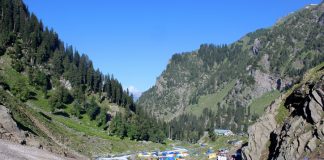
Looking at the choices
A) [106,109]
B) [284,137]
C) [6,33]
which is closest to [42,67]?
[6,33]

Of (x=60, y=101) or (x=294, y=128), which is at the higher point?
(x=60, y=101)

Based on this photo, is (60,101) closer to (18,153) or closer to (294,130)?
(294,130)

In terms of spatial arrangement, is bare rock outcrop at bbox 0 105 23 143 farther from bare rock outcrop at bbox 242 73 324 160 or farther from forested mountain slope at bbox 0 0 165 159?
forested mountain slope at bbox 0 0 165 159

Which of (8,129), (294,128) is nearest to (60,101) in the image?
(8,129)

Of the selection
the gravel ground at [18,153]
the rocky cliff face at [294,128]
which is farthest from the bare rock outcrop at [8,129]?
the rocky cliff face at [294,128]

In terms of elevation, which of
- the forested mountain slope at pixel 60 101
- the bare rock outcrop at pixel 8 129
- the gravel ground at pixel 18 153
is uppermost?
the forested mountain slope at pixel 60 101

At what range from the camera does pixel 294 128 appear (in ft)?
233

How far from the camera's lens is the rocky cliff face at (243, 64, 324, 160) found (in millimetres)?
65125

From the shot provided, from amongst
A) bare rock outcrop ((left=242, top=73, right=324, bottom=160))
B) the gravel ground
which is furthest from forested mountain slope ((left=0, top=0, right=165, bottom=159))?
the gravel ground

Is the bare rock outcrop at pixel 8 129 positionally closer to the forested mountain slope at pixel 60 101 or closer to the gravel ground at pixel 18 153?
the gravel ground at pixel 18 153

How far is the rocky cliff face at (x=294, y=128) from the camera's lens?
6512 centimetres

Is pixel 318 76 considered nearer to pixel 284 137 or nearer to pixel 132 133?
pixel 284 137

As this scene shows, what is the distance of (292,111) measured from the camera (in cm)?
8119

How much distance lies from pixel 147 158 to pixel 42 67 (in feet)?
280
